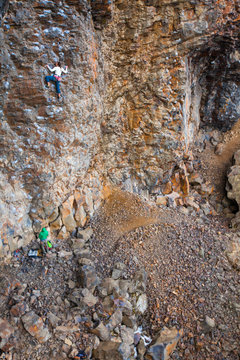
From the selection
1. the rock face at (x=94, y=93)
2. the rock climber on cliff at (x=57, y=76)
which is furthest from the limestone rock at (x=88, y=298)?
the rock climber on cliff at (x=57, y=76)

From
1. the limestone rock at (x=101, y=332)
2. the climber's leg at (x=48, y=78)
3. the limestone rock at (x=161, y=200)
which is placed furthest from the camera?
the limestone rock at (x=161, y=200)

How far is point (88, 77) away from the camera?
31.6 ft

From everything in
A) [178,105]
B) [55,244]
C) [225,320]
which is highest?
[178,105]

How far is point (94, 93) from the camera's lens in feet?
33.9

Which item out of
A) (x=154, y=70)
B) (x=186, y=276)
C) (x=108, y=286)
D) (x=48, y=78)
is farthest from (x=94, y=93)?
(x=186, y=276)

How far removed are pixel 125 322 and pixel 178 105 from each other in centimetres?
1018

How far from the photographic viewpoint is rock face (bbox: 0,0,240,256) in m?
7.89

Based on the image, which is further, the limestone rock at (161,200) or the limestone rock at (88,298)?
the limestone rock at (161,200)

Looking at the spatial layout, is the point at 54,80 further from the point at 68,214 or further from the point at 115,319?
the point at 115,319

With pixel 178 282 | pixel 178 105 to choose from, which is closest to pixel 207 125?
pixel 178 105

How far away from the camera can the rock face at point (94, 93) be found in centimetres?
789

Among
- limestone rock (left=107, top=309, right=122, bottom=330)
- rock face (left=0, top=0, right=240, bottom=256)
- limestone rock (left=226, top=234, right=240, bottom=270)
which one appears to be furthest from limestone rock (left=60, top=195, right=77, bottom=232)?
limestone rock (left=226, top=234, right=240, bottom=270)

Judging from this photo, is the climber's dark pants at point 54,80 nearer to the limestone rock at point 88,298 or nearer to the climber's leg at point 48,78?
the climber's leg at point 48,78

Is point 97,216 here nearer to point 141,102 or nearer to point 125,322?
point 125,322
